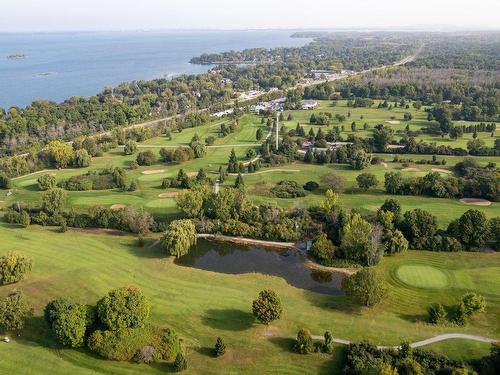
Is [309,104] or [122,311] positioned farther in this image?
[309,104]

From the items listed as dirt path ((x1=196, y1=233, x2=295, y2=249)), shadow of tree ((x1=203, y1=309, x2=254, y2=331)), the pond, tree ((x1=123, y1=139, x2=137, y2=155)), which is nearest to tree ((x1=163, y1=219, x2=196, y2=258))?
the pond

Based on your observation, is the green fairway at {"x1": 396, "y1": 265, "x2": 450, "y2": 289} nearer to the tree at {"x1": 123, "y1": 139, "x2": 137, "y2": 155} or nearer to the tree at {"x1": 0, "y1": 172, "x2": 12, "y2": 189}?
the tree at {"x1": 0, "y1": 172, "x2": 12, "y2": 189}

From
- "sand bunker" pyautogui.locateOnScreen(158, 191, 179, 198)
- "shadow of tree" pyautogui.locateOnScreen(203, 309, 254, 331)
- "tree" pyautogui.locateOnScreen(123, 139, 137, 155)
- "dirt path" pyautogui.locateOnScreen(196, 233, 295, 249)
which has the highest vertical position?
"tree" pyautogui.locateOnScreen(123, 139, 137, 155)

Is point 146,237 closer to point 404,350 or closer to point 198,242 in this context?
point 198,242

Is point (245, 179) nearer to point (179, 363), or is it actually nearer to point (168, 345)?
point (168, 345)

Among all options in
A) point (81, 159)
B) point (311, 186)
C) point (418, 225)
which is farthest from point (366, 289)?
point (81, 159)

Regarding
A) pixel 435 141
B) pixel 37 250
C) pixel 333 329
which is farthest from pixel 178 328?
pixel 435 141
